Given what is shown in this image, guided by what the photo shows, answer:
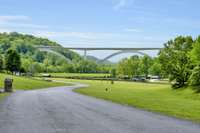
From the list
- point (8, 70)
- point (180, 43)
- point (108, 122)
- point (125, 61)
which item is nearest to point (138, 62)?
point (125, 61)

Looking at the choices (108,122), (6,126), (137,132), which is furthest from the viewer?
(108,122)

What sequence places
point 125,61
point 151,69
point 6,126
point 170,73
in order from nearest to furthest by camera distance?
point 6,126 → point 170,73 → point 151,69 → point 125,61

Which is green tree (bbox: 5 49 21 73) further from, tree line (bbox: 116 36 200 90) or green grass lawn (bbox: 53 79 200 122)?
green grass lawn (bbox: 53 79 200 122)

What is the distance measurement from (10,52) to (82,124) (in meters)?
120

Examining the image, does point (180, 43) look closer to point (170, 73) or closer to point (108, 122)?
point (170, 73)

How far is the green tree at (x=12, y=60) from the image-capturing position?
433ft

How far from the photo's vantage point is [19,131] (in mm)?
13586

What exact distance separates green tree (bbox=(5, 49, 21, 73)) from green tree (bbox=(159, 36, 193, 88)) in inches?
2868

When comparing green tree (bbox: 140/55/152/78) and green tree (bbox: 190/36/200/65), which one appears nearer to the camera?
green tree (bbox: 190/36/200/65)

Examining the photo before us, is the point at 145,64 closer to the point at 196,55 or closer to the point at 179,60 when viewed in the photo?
the point at 179,60

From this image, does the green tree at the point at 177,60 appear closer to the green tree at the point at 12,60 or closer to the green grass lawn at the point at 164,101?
the green grass lawn at the point at 164,101

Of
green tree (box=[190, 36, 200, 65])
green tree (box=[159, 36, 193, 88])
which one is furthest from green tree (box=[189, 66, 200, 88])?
green tree (box=[159, 36, 193, 88])

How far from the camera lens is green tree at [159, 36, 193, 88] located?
66.9 m

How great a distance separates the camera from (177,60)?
68.1m
